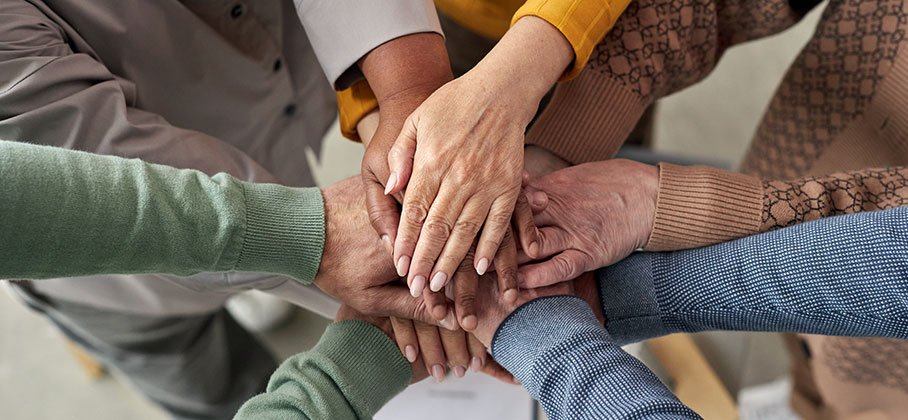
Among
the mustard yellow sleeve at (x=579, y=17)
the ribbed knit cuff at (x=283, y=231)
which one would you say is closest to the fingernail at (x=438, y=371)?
the ribbed knit cuff at (x=283, y=231)

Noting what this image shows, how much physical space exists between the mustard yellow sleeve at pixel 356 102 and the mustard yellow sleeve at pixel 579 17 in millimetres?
241

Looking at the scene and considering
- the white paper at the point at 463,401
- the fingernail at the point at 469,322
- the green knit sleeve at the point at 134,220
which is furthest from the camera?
the white paper at the point at 463,401

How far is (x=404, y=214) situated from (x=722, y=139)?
1359 mm

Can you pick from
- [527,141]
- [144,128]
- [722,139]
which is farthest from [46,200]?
[722,139]

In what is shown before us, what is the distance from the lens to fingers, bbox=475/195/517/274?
2.94 ft

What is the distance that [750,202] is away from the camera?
3.05 ft

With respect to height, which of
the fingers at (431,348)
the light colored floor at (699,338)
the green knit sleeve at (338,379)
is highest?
the green knit sleeve at (338,379)

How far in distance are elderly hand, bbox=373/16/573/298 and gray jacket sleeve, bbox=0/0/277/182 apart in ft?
0.85

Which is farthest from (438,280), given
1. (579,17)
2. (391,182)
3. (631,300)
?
(579,17)

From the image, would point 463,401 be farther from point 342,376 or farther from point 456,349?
point 342,376

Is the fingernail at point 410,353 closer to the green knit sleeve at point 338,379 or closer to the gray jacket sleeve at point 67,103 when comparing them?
the green knit sleeve at point 338,379

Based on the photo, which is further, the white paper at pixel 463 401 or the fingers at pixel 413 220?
the white paper at pixel 463 401

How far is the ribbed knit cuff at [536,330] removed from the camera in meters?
0.86

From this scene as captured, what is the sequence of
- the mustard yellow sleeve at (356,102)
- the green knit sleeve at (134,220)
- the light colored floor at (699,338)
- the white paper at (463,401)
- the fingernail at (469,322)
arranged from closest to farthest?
1. the green knit sleeve at (134,220)
2. the fingernail at (469,322)
3. the mustard yellow sleeve at (356,102)
4. the white paper at (463,401)
5. the light colored floor at (699,338)
